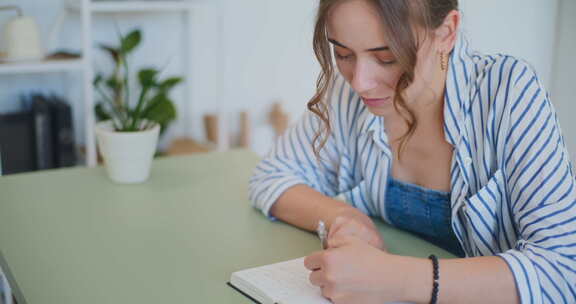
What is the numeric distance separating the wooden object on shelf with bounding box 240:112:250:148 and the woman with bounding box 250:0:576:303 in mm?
1838

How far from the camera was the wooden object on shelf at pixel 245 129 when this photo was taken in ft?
10.7

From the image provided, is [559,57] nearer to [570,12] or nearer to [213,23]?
[570,12]

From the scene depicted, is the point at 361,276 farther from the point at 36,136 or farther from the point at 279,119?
the point at 279,119

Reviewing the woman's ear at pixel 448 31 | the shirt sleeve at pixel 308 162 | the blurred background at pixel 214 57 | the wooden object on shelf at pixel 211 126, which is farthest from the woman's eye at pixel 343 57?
the wooden object on shelf at pixel 211 126

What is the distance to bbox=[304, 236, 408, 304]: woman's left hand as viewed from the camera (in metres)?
0.96

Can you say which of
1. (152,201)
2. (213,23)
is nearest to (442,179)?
(152,201)

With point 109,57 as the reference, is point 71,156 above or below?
below

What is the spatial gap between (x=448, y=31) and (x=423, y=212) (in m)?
0.33

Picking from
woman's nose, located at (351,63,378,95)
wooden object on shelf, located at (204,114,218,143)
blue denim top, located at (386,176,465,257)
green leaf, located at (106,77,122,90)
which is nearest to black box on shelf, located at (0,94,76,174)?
green leaf, located at (106,77,122,90)

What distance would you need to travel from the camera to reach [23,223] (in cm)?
133

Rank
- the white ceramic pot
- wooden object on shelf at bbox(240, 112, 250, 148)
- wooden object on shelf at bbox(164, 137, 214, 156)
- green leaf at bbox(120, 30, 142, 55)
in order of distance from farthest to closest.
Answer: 1. wooden object on shelf at bbox(240, 112, 250, 148)
2. wooden object on shelf at bbox(164, 137, 214, 156)
3. green leaf at bbox(120, 30, 142, 55)
4. the white ceramic pot

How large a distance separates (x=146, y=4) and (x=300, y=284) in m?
1.87

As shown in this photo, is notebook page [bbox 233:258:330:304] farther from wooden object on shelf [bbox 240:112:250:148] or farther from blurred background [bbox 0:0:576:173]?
wooden object on shelf [bbox 240:112:250:148]

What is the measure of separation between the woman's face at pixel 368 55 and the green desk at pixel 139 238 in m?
0.29
